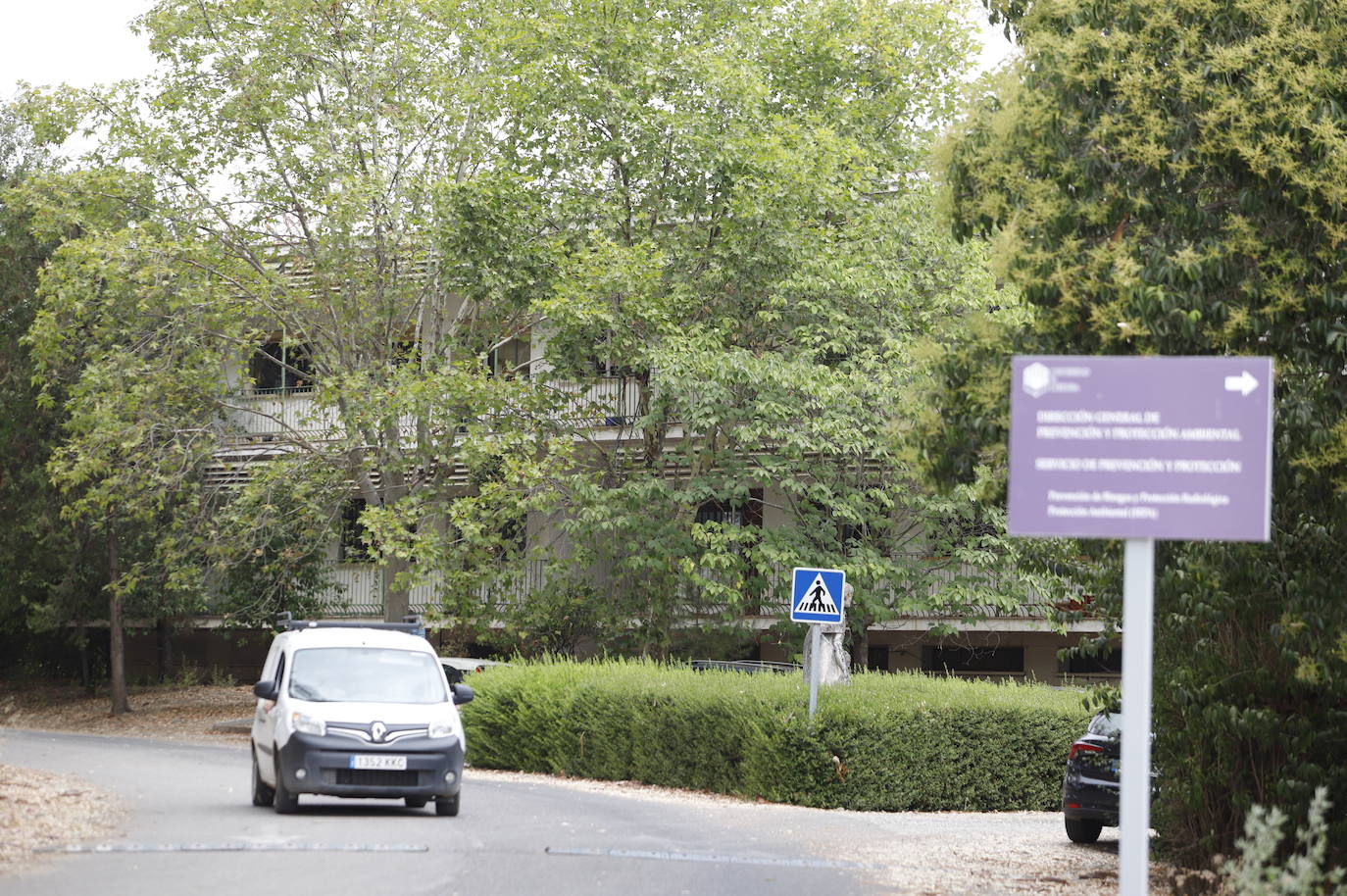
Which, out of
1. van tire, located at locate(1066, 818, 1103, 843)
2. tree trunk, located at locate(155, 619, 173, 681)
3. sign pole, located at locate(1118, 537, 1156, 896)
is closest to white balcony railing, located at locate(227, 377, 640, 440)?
tree trunk, located at locate(155, 619, 173, 681)

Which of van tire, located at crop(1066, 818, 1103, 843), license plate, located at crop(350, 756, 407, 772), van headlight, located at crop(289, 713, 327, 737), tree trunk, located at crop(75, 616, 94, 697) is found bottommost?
tree trunk, located at crop(75, 616, 94, 697)

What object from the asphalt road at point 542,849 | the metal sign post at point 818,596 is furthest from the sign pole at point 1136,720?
the metal sign post at point 818,596

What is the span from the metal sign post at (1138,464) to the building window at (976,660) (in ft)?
99.1

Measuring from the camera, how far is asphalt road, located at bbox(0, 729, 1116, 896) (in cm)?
1094

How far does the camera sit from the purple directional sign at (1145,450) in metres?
6.75

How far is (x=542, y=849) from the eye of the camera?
13242 mm

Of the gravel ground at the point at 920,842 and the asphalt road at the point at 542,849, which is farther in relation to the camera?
the gravel ground at the point at 920,842

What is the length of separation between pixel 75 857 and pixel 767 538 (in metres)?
17.0

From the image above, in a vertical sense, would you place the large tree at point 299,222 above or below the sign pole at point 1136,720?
above

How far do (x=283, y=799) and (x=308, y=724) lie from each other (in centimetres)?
77

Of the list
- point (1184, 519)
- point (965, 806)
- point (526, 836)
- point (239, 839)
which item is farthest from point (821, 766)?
point (1184, 519)

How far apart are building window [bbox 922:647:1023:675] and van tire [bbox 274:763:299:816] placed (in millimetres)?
23488

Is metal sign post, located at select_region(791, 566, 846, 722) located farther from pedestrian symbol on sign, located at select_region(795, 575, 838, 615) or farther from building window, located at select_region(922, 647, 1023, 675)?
building window, located at select_region(922, 647, 1023, 675)

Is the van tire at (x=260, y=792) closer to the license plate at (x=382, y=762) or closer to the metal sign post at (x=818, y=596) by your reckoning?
the license plate at (x=382, y=762)
